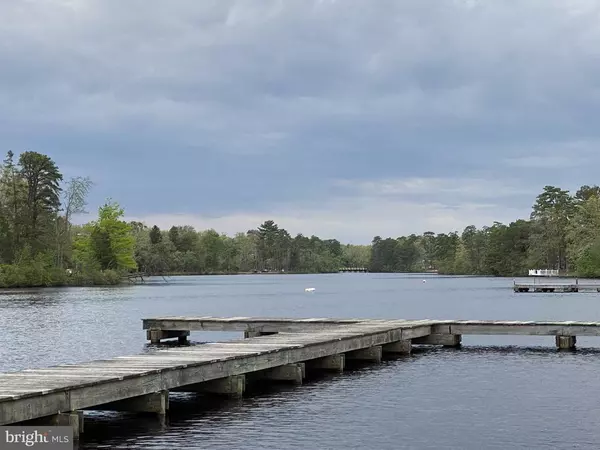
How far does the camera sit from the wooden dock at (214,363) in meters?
15.1

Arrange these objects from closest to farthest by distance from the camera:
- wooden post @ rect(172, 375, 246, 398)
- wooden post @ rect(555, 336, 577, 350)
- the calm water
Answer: the calm water < wooden post @ rect(172, 375, 246, 398) < wooden post @ rect(555, 336, 577, 350)

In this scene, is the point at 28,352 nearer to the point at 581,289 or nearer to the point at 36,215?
the point at 581,289

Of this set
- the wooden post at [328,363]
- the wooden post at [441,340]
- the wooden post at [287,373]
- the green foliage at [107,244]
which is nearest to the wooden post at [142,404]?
the wooden post at [287,373]

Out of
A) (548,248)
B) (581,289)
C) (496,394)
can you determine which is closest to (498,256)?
(548,248)

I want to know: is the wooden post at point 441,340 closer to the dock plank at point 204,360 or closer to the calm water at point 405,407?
the dock plank at point 204,360

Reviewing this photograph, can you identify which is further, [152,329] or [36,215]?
[36,215]

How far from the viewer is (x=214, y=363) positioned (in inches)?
763

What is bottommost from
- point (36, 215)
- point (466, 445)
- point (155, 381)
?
point (466, 445)

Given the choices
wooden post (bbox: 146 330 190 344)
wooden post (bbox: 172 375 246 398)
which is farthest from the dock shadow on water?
wooden post (bbox: 146 330 190 344)

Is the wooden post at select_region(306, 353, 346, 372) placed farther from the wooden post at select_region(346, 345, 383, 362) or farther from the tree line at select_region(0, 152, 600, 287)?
the tree line at select_region(0, 152, 600, 287)

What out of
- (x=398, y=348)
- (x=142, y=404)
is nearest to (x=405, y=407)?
(x=142, y=404)

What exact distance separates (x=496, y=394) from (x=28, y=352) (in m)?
18.0

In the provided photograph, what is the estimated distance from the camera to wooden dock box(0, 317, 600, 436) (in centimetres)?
1509

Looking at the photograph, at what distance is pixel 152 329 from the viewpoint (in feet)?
115
